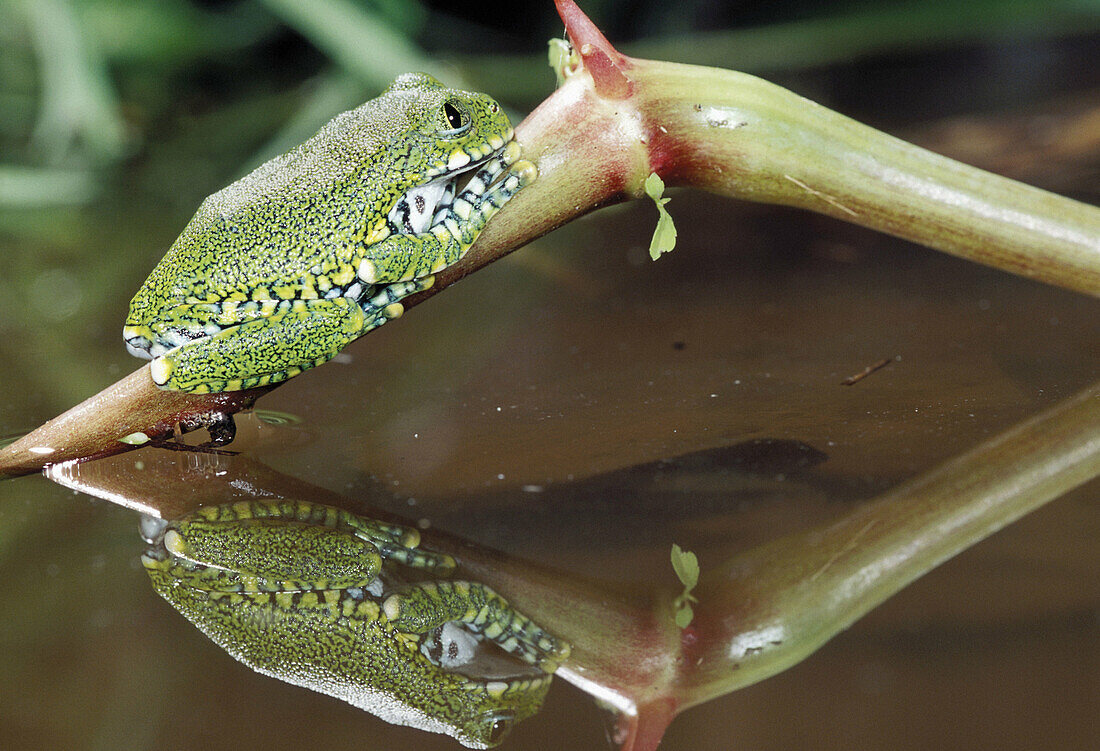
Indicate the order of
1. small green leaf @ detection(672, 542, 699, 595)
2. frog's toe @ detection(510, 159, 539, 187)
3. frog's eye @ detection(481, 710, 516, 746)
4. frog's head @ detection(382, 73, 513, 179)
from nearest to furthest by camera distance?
1. frog's eye @ detection(481, 710, 516, 746)
2. small green leaf @ detection(672, 542, 699, 595)
3. frog's toe @ detection(510, 159, 539, 187)
4. frog's head @ detection(382, 73, 513, 179)

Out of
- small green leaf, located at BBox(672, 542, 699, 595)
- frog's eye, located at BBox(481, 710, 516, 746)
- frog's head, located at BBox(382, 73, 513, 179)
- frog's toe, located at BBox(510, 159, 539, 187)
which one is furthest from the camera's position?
frog's head, located at BBox(382, 73, 513, 179)

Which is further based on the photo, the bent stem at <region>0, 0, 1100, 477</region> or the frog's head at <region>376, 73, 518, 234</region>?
the frog's head at <region>376, 73, 518, 234</region>

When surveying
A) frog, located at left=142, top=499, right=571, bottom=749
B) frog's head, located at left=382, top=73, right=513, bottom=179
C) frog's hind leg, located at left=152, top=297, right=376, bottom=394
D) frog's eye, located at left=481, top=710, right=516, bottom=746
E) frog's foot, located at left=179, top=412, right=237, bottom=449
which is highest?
frog's head, located at left=382, top=73, right=513, bottom=179

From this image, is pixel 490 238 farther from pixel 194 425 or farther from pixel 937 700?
pixel 937 700

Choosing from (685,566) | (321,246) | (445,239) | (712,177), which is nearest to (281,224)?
(321,246)

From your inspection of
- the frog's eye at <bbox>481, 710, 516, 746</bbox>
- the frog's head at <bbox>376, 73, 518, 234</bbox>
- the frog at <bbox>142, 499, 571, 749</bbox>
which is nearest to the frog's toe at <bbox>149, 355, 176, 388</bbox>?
the frog at <bbox>142, 499, 571, 749</bbox>

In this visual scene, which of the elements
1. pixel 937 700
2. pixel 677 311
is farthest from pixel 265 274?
pixel 937 700

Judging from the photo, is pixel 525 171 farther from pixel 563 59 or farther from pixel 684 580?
pixel 684 580

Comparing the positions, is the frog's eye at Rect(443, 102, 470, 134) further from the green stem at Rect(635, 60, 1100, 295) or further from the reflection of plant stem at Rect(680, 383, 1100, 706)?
the reflection of plant stem at Rect(680, 383, 1100, 706)
